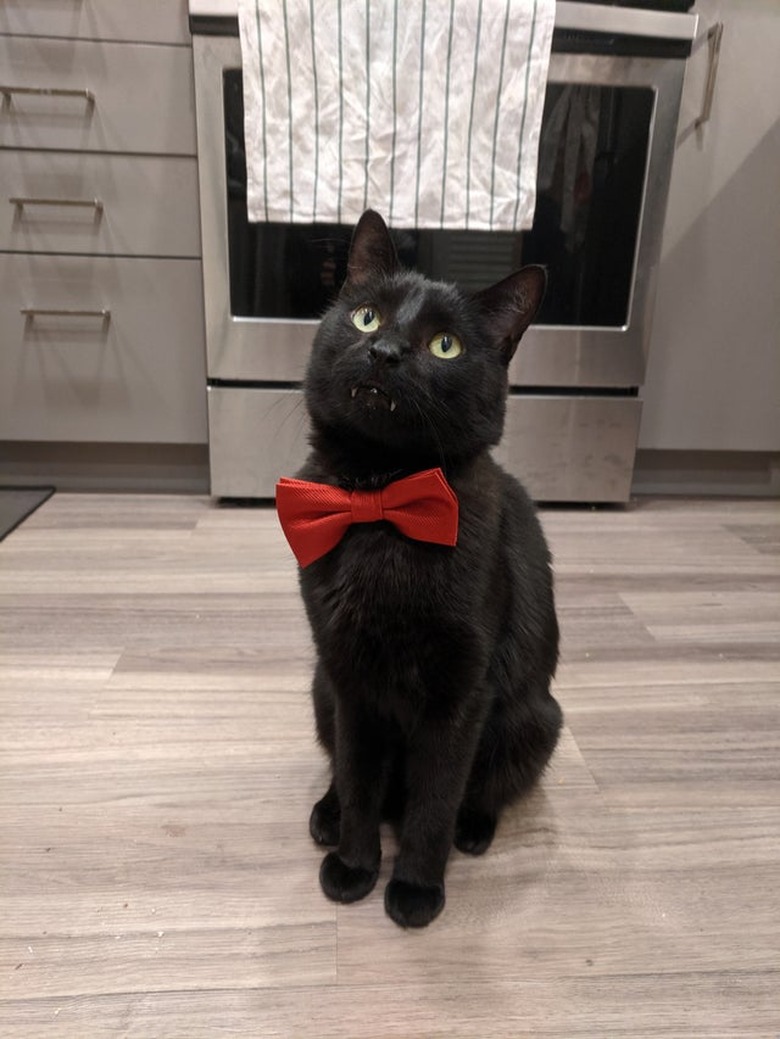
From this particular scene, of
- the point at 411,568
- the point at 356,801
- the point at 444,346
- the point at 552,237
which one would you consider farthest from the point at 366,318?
the point at 552,237

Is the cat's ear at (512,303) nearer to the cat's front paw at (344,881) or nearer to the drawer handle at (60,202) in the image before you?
the cat's front paw at (344,881)

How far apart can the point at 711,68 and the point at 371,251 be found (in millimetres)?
1352

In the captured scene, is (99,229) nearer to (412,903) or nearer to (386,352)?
(386,352)

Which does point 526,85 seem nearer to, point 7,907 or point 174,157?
point 174,157

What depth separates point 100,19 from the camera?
1449mm

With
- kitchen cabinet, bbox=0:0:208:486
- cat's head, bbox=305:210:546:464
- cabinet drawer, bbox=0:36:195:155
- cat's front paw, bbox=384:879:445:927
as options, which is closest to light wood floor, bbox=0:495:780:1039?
cat's front paw, bbox=384:879:445:927

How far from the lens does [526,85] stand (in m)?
1.40

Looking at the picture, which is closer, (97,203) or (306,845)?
(306,845)

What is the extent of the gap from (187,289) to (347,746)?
130cm

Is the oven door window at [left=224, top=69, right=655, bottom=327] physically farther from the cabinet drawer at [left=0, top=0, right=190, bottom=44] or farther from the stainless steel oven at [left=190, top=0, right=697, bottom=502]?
the cabinet drawer at [left=0, top=0, right=190, bottom=44]

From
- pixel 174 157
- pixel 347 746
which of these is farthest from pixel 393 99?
pixel 347 746

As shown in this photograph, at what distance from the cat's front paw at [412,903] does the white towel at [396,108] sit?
1264mm

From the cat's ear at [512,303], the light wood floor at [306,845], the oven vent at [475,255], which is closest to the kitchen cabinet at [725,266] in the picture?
the oven vent at [475,255]

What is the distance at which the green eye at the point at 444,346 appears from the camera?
1.97ft
